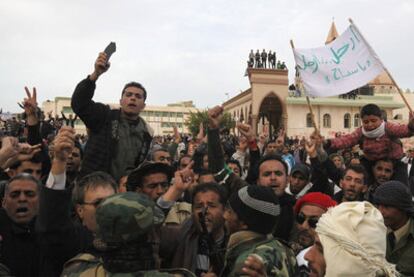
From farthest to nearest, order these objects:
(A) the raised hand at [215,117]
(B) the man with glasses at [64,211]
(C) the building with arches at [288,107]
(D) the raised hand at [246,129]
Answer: (C) the building with arches at [288,107] < (D) the raised hand at [246,129] < (A) the raised hand at [215,117] < (B) the man with glasses at [64,211]

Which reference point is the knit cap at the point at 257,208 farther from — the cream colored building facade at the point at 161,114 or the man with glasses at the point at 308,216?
the cream colored building facade at the point at 161,114

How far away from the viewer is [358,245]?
6.07 feet

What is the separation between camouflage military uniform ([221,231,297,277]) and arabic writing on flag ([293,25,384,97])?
180 inches

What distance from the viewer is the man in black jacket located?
358 centimetres

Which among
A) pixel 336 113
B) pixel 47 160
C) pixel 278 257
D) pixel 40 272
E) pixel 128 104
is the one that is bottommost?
pixel 40 272

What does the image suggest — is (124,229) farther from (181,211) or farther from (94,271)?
(181,211)

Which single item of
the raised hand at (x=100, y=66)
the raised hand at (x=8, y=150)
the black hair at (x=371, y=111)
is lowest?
the raised hand at (x=8, y=150)

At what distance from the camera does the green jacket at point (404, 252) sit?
109 inches

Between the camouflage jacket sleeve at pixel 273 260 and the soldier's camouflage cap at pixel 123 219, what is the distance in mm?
562

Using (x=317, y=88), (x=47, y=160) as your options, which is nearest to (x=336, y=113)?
(x=317, y=88)

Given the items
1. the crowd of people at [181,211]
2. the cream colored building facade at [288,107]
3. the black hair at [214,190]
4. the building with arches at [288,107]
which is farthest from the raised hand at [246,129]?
the cream colored building facade at [288,107]

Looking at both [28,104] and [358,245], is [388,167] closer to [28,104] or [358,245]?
[358,245]

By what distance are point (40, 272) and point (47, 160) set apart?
6.65 ft

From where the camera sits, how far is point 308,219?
11.6ft
